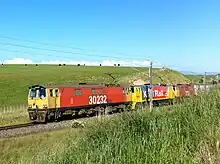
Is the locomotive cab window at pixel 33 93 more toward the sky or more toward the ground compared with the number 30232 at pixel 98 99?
more toward the sky

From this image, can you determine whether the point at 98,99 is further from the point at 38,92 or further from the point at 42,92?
the point at 38,92

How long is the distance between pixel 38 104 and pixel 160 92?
21.3 metres

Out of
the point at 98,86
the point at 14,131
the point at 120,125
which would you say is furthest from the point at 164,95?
the point at 120,125

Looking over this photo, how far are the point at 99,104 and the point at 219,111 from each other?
102 ft

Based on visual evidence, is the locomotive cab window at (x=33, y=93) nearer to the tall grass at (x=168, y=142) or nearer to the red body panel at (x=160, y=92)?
the red body panel at (x=160, y=92)

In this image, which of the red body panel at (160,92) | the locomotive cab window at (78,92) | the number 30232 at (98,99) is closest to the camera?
the locomotive cab window at (78,92)

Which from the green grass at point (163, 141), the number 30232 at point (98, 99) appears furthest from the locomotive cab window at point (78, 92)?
the green grass at point (163, 141)

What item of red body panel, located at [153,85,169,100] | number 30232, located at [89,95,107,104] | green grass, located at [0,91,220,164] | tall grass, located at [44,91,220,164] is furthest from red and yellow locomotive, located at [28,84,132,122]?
tall grass, located at [44,91,220,164]

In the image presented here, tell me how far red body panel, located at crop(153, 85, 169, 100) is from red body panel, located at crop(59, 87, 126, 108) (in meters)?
6.45

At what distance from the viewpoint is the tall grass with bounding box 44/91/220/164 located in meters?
5.66

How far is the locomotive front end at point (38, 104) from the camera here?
3152cm

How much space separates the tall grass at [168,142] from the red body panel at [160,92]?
3886 cm

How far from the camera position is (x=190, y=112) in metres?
7.68

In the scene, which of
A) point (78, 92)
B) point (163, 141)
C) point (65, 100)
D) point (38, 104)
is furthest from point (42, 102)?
point (163, 141)
